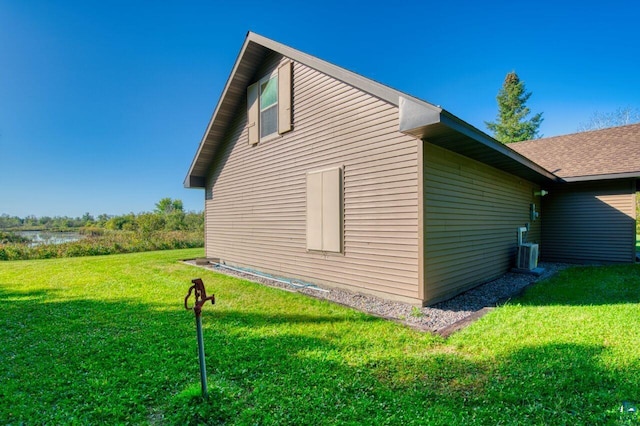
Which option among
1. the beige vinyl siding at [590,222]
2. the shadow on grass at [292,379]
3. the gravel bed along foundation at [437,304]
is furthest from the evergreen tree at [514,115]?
the shadow on grass at [292,379]

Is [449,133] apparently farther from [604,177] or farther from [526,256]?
[604,177]

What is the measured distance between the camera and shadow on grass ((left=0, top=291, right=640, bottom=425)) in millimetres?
1942

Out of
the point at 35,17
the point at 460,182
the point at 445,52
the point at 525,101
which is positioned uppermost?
the point at 525,101

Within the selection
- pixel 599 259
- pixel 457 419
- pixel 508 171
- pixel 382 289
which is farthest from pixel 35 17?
pixel 599 259

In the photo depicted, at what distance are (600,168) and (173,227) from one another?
2354 centimetres

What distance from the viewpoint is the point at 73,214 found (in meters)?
32.7

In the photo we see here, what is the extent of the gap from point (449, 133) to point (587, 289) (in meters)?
4.18

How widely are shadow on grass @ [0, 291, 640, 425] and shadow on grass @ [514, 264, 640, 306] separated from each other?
7.43 ft

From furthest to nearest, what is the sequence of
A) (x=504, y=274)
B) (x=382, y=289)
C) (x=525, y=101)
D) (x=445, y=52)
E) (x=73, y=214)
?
(x=73, y=214)
(x=525, y=101)
(x=445, y=52)
(x=504, y=274)
(x=382, y=289)

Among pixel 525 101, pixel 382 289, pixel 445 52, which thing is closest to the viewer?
pixel 382 289

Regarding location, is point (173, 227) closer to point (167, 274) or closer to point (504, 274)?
point (167, 274)

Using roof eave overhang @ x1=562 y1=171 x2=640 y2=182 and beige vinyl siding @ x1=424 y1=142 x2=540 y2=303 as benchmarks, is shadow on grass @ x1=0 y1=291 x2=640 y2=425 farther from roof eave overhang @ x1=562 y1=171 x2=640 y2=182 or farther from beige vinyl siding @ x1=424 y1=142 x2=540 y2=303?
roof eave overhang @ x1=562 y1=171 x2=640 y2=182

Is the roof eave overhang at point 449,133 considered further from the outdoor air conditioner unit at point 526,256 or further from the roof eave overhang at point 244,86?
the outdoor air conditioner unit at point 526,256

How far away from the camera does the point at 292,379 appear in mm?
2379
